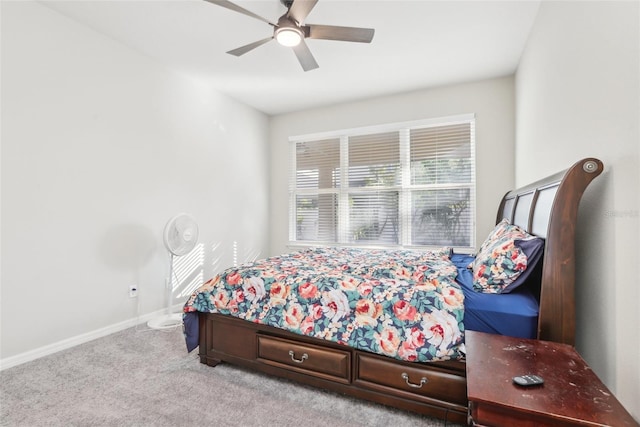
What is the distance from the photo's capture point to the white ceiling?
239 centimetres

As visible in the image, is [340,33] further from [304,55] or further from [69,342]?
[69,342]

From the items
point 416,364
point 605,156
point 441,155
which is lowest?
point 416,364

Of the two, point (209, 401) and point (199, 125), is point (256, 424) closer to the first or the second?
point (209, 401)

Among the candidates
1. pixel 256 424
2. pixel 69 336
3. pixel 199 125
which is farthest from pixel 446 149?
pixel 69 336

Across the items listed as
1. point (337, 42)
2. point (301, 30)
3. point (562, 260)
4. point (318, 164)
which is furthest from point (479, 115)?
point (562, 260)

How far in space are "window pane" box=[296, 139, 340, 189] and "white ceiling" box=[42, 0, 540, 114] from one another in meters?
0.83

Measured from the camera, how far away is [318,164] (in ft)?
15.2

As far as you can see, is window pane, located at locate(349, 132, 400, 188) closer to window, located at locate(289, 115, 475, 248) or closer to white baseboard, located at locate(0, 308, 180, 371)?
window, located at locate(289, 115, 475, 248)

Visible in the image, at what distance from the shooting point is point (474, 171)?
3707 millimetres

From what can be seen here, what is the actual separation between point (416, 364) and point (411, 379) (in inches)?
3.3

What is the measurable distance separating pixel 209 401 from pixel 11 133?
229 centimetres

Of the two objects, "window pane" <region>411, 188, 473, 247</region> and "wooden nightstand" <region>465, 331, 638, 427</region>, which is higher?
"window pane" <region>411, 188, 473, 247</region>

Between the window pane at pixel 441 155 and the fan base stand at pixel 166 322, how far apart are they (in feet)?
10.3

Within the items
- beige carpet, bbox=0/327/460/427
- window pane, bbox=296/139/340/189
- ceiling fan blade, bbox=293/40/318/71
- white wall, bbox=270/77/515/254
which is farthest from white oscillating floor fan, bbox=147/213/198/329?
white wall, bbox=270/77/515/254
